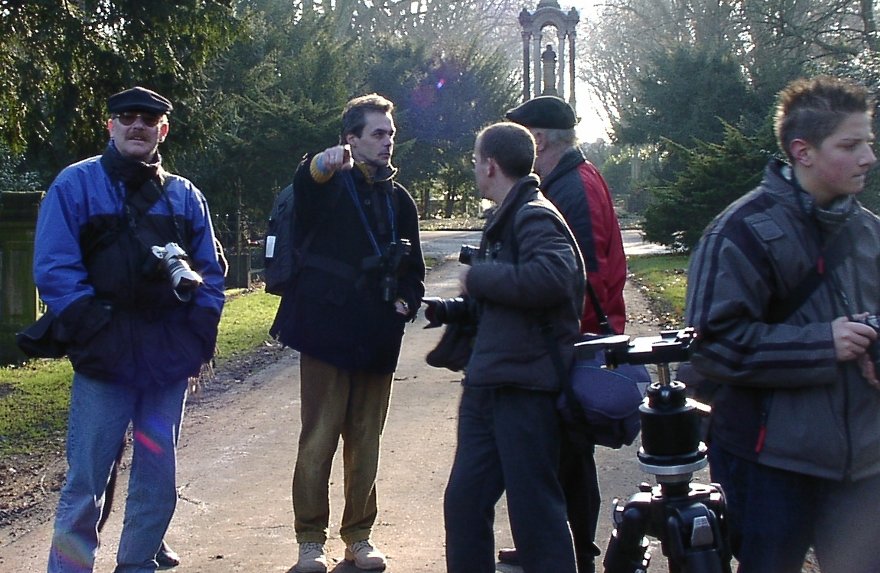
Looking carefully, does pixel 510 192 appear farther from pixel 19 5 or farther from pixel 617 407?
pixel 19 5

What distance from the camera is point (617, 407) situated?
3.97 m

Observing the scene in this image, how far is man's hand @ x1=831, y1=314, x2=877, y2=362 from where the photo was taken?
10.1ft

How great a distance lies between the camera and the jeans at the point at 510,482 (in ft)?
13.3

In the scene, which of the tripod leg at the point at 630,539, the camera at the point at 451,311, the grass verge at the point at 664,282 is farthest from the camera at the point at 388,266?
the grass verge at the point at 664,282

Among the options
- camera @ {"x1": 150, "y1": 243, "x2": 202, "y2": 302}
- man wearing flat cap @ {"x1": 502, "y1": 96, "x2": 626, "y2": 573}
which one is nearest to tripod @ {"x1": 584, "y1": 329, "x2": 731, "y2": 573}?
man wearing flat cap @ {"x1": 502, "y1": 96, "x2": 626, "y2": 573}

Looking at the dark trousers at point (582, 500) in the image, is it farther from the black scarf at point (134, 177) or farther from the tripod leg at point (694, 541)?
the black scarf at point (134, 177)

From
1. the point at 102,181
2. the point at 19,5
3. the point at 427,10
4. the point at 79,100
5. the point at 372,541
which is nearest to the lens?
the point at 102,181

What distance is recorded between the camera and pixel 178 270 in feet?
14.0

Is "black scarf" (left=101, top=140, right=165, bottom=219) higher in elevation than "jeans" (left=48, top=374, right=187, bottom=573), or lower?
higher

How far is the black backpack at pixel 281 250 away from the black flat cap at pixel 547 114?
3.64 feet

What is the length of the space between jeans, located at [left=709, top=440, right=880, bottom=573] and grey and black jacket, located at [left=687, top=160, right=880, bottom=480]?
0.07 m

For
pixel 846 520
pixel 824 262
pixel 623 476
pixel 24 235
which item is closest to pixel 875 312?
pixel 824 262

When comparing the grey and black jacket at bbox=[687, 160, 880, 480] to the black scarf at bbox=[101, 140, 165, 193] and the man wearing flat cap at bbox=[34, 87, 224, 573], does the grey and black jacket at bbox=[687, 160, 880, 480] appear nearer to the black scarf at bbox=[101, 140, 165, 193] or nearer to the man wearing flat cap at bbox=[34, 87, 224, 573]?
the man wearing flat cap at bbox=[34, 87, 224, 573]

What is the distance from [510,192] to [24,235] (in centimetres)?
855
